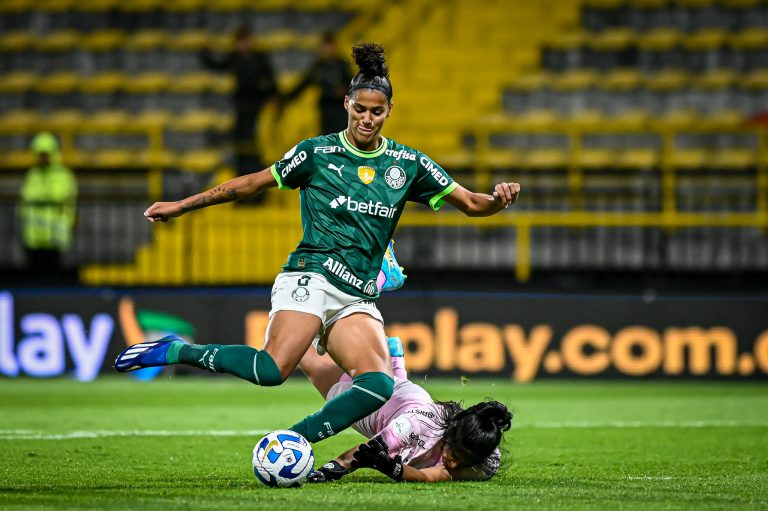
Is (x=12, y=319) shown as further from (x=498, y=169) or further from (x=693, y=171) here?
(x=693, y=171)

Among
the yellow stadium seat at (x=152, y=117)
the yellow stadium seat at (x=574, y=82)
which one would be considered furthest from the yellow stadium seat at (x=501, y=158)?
the yellow stadium seat at (x=152, y=117)

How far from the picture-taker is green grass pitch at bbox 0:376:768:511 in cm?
607

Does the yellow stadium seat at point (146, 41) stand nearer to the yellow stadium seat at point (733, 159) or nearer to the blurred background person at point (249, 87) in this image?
the blurred background person at point (249, 87)

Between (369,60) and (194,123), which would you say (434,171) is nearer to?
(369,60)

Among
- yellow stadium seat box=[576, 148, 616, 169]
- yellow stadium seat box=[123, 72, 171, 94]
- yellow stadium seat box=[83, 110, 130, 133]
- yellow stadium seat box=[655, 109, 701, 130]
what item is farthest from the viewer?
yellow stadium seat box=[123, 72, 171, 94]

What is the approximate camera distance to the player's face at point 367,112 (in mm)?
6773

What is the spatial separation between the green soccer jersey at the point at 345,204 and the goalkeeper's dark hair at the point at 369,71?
281 mm

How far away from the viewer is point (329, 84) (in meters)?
15.9

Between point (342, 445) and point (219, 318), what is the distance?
5516 mm

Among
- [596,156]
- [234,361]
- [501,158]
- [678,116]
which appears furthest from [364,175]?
[678,116]

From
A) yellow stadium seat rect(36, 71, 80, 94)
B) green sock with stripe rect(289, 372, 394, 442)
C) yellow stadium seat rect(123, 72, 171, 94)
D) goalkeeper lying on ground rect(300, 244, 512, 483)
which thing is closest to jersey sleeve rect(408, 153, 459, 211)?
goalkeeper lying on ground rect(300, 244, 512, 483)

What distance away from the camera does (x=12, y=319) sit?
45.4ft

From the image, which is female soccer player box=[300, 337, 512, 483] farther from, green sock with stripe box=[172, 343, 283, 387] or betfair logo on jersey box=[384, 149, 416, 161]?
betfair logo on jersey box=[384, 149, 416, 161]

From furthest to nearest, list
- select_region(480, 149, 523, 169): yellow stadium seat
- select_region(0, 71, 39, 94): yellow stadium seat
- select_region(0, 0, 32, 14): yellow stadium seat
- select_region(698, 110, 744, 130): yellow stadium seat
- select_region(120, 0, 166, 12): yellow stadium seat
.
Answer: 1. select_region(0, 0, 32, 14): yellow stadium seat
2. select_region(120, 0, 166, 12): yellow stadium seat
3. select_region(0, 71, 39, 94): yellow stadium seat
4. select_region(698, 110, 744, 130): yellow stadium seat
5. select_region(480, 149, 523, 169): yellow stadium seat
